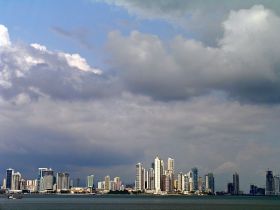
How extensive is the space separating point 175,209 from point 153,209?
7.69 metres

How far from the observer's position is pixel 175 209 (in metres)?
165

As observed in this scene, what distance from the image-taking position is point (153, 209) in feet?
540
